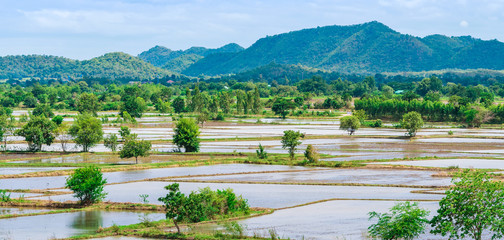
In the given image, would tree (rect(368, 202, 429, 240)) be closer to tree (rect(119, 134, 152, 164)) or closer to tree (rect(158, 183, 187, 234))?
tree (rect(158, 183, 187, 234))

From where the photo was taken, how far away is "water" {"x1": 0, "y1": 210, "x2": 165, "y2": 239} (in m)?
22.3

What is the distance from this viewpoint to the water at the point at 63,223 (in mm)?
22297

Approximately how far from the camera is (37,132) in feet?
160

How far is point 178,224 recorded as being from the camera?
77.6 ft

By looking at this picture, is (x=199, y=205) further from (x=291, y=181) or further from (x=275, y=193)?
(x=291, y=181)

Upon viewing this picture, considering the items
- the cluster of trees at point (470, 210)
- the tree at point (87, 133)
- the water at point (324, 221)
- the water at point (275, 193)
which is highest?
the tree at point (87, 133)

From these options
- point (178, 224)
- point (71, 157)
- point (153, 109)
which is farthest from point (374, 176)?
point (153, 109)

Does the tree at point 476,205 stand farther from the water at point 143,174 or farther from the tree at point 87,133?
the tree at point 87,133

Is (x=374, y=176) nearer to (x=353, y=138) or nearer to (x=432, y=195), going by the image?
(x=432, y=195)

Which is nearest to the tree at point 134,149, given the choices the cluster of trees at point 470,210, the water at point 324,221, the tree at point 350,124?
the water at point 324,221

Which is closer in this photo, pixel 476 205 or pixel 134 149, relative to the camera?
pixel 476 205

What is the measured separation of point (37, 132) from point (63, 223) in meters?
26.6

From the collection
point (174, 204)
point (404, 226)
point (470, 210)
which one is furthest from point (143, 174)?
point (470, 210)

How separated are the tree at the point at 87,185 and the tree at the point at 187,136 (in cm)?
2064
